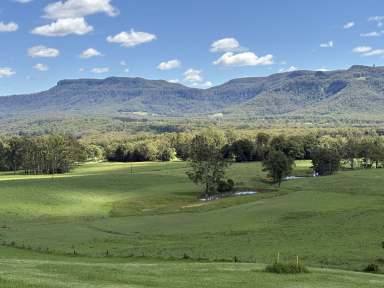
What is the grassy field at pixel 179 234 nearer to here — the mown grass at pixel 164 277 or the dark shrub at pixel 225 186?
the mown grass at pixel 164 277

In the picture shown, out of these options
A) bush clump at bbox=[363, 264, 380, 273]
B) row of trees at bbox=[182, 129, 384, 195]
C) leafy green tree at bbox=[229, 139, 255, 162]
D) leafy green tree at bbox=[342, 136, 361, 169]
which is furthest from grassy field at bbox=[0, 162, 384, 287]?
leafy green tree at bbox=[229, 139, 255, 162]

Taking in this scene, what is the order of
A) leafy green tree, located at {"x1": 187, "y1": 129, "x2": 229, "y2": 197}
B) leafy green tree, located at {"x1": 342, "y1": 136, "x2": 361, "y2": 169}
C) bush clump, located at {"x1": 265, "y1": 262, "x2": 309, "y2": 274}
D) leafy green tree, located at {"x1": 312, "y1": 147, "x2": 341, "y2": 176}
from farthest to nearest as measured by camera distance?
leafy green tree, located at {"x1": 342, "y1": 136, "x2": 361, "y2": 169} < leafy green tree, located at {"x1": 312, "y1": 147, "x2": 341, "y2": 176} < leafy green tree, located at {"x1": 187, "y1": 129, "x2": 229, "y2": 197} < bush clump, located at {"x1": 265, "y1": 262, "x2": 309, "y2": 274}

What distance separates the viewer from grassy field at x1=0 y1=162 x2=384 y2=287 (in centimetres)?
2903

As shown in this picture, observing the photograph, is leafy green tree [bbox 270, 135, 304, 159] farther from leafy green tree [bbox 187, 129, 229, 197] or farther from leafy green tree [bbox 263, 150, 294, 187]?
leafy green tree [bbox 187, 129, 229, 197]

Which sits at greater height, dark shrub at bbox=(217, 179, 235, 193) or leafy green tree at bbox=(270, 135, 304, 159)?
leafy green tree at bbox=(270, 135, 304, 159)

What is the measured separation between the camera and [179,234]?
207 ft

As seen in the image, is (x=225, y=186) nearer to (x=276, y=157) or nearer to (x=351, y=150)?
(x=276, y=157)

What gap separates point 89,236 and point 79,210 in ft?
107

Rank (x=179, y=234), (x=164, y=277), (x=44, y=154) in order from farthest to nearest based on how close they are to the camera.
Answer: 1. (x=44, y=154)
2. (x=179, y=234)
3. (x=164, y=277)

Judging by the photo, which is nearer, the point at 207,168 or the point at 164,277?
the point at 164,277

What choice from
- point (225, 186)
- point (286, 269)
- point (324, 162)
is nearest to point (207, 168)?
point (225, 186)

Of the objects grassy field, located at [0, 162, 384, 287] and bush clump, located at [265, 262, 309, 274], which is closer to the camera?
grassy field, located at [0, 162, 384, 287]

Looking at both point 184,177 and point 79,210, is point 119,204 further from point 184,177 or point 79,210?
point 184,177

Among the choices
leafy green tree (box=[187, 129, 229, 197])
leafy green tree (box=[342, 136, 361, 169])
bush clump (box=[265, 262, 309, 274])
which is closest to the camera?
bush clump (box=[265, 262, 309, 274])
